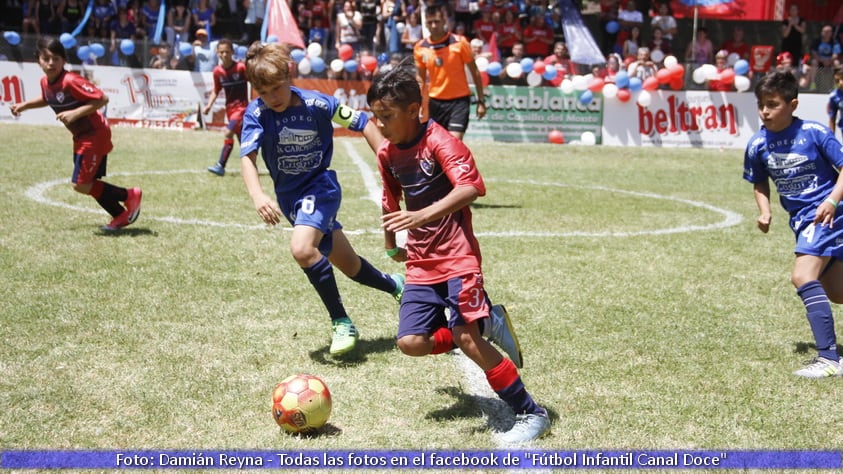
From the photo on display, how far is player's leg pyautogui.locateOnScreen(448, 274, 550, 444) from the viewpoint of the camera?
3.91m

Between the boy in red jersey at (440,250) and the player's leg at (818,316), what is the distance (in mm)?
1895

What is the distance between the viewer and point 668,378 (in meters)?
4.73

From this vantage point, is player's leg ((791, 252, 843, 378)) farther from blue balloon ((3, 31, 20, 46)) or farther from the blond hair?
blue balloon ((3, 31, 20, 46))

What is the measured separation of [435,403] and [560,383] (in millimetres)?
733

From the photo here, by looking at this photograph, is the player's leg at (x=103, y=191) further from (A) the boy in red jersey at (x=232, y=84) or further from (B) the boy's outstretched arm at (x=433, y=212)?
(B) the boy's outstretched arm at (x=433, y=212)

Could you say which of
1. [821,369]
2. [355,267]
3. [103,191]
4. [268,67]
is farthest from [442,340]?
[103,191]

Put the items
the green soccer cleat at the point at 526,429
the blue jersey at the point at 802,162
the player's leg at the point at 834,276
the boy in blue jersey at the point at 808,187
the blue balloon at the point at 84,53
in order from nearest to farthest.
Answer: the green soccer cleat at the point at 526,429
the boy in blue jersey at the point at 808,187
the blue jersey at the point at 802,162
the player's leg at the point at 834,276
the blue balloon at the point at 84,53

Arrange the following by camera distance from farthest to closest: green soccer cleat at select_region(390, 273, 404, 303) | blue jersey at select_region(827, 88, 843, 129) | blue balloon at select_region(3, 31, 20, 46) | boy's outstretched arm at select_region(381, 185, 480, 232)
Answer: blue balloon at select_region(3, 31, 20, 46) < blue jersey at select_region(827, 88, 843, 129) < green soccer cleat at select_region(390, 273, 404, 303) < boy's outstretched arm at select_region(381, 185, 480, 232)

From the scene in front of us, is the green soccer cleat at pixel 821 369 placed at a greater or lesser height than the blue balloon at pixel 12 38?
lesser

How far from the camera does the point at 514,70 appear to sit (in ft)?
64.0

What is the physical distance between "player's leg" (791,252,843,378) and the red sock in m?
2.11

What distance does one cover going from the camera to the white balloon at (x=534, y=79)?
1966 cm

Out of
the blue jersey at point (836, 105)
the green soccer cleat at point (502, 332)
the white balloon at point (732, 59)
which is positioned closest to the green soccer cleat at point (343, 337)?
the green soccer cleat at point (502, 332)
